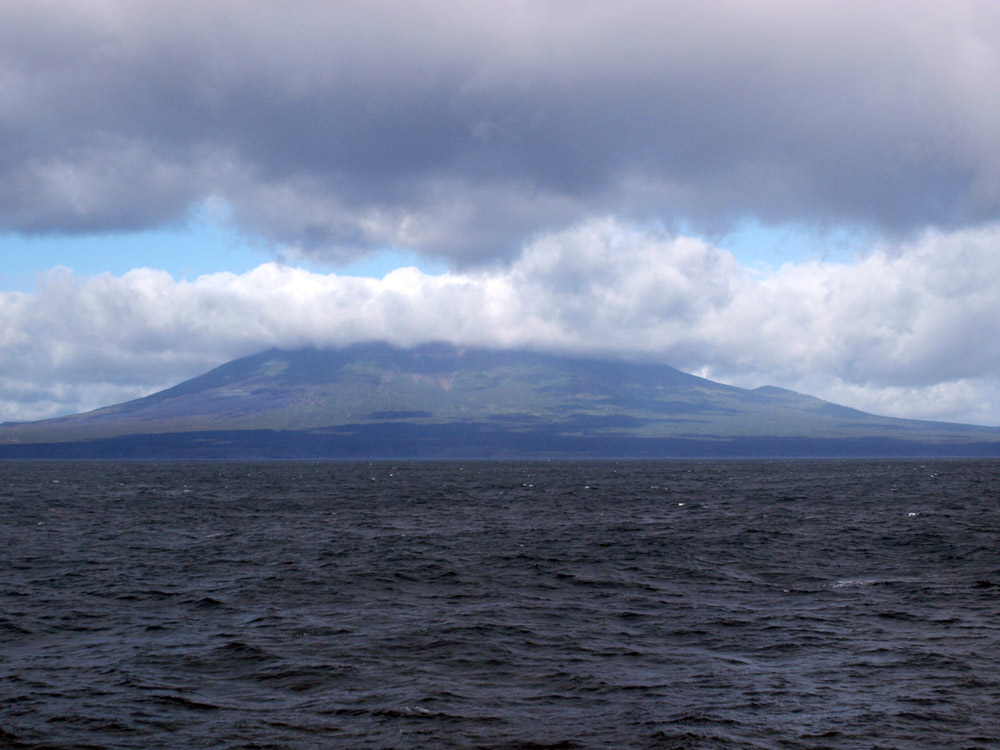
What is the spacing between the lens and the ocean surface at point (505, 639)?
19922 millimetres

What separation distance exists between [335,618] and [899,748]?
1952 centimetres

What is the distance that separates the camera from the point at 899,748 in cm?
1838

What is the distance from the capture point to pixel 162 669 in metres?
24.9

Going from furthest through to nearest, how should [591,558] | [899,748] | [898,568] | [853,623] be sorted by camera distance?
[591,558], [898,568], [853,623], [899,748]

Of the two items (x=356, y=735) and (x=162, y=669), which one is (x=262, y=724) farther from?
(x=162, y=669)

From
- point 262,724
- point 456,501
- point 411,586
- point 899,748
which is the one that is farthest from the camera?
point 456,501

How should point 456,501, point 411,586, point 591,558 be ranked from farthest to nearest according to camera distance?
point 456,501 < point 591,558 < point 411,586

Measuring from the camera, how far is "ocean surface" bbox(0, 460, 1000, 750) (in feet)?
65.4

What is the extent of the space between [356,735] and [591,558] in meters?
28.6

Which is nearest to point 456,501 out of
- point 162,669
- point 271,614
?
point 271,614

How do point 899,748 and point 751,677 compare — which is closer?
point 899,748

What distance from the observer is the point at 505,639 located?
28250 mm

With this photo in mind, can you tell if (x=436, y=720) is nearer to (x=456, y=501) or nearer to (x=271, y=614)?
(x=271, y=614)

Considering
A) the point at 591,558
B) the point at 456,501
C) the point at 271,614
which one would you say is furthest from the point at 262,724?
the point at 456,501
